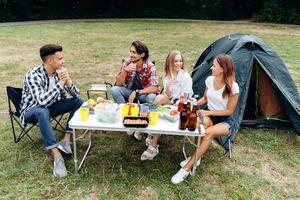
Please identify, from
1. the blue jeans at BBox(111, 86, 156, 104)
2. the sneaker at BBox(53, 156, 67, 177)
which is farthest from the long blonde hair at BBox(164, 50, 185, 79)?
the sneaker at BBox(53, 156, 67, 177)

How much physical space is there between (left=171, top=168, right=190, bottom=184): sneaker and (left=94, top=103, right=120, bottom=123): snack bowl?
0.90 meters

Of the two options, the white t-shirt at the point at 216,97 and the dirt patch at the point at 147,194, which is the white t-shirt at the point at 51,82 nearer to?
the dirt patch at the point at 147,194

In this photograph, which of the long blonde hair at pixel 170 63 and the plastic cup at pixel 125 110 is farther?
the long blonde hair at pixel 170 63

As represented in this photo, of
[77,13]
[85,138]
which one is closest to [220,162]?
[85,138]

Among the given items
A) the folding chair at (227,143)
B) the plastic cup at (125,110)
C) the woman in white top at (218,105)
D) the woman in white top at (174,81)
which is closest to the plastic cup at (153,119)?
the plastic cup at (125,110)

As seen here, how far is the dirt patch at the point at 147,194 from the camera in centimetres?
355

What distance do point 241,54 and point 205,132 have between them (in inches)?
64.9

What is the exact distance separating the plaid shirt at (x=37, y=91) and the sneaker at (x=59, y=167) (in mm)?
641

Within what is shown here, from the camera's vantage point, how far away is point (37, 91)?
13.1ft

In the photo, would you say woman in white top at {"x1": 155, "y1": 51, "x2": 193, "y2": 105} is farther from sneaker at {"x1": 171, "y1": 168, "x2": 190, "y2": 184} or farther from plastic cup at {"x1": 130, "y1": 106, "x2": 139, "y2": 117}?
sneaker at {"x1": 171, "y1": 168, "x2": 190, "y2": 184}

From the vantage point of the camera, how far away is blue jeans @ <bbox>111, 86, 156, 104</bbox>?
4.69 metres

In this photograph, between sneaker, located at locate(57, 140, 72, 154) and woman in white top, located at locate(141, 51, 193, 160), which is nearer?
sneaker, located at locate(57, 140, 72, 154)

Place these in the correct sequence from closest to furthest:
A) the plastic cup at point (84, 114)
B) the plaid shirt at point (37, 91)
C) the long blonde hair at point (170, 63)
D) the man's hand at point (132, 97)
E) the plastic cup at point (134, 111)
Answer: the plastic cup at point (84, 114), the plastic cup at point (134, 111), the plaid shirt at point (37, 91), the long blonde hair at point (170, 63), the man's hand at point (132, 97)

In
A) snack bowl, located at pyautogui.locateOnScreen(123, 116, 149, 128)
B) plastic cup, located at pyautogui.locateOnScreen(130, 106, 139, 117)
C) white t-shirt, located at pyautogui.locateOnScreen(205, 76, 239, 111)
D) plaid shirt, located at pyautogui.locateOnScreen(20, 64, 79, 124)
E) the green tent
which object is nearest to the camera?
snack bowl, located at pyautogui.locateOnScreen(123, 116, 149, 128)
